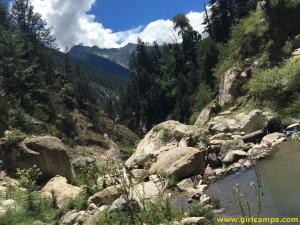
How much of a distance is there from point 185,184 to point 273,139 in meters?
7.17

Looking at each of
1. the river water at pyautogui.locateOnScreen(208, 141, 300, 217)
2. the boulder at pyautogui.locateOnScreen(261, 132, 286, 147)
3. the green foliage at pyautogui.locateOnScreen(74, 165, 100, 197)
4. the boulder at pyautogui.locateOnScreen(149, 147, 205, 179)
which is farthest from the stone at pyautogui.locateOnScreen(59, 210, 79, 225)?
the boulder at pyautogui.locateOnScreen(261, 132, 286, 147)

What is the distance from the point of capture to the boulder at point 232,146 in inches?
984

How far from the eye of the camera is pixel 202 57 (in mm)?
75688

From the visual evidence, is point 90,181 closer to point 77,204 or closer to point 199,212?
point 77,204

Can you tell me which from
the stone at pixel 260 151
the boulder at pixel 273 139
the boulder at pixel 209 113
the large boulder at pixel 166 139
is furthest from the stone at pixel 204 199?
the boulder at pixel 209 113

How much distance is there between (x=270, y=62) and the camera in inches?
1635

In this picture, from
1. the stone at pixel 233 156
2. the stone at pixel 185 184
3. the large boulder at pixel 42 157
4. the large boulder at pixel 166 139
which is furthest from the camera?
the large boulder at pixel 166 139

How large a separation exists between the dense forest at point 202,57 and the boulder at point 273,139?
1564cm

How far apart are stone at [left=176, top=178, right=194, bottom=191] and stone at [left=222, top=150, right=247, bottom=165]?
2664 mm

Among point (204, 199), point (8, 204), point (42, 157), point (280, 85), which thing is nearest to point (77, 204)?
point (8, 204)

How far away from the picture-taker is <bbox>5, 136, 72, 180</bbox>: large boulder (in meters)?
25.5

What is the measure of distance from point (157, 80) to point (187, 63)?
746 cm

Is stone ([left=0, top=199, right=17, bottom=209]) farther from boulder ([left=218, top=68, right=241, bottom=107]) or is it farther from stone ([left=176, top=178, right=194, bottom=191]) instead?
boulder ([left=218, top=68, right=241, bottom=107])

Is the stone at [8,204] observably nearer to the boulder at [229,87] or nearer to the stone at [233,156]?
the stone at [233,156]
